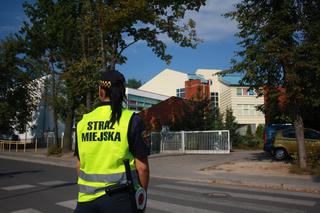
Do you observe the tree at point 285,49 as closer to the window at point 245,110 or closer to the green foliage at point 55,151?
the green foliage at point 55,151

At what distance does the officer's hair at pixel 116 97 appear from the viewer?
2.95 meters

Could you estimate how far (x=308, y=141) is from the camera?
18.0 metres

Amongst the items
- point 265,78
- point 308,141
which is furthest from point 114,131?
point 308,141

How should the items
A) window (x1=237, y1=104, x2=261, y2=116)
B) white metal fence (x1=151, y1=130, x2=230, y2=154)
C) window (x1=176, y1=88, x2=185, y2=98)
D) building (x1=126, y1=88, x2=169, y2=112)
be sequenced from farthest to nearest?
window (x1=176, y1=88, x2=185, y2=98), window (x1=237, y1=104, x2=261, y2=116), building (x1=126, y1=88, x2=169, y2=112), white metal fence (x1=151, y1=130, x2=230, y2=154)

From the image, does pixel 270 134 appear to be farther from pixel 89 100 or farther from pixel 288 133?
pixel 89 100

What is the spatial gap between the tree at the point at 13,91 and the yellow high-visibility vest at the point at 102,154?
35456 millimetres

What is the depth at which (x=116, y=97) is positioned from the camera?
300cm

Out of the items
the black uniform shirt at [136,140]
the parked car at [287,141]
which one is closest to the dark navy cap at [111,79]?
the black uniform shirt at [136,140]

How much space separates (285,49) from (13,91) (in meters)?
32.1

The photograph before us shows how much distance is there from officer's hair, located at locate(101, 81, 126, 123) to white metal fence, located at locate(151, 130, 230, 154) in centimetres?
2170

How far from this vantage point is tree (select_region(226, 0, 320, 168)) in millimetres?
13523

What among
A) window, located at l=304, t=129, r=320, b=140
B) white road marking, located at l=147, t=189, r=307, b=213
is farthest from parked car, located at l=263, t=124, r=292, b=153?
white road marking, located at l=147, t=189, r=307, b=213

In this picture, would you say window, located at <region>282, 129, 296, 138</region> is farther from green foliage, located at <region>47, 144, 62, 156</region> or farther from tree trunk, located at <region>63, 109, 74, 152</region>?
tree trunk, located at <region>63, 109, 74, 152</region>

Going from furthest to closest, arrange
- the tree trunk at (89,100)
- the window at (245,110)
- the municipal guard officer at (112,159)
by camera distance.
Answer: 1. the window at (245,110)
2. the tree trunk at (89,100)
3. the municipal guard officer at (112,159)
